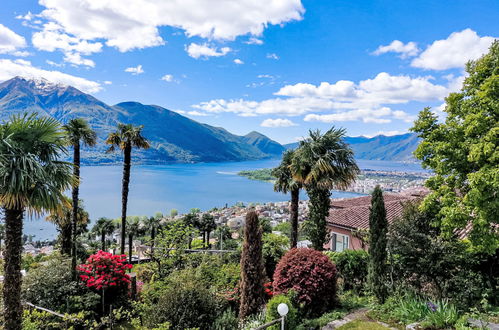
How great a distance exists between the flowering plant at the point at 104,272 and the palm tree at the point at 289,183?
757 centimetres

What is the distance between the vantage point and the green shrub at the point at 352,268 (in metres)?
11.0

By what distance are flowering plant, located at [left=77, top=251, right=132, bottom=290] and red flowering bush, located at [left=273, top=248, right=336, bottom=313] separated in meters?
6.29

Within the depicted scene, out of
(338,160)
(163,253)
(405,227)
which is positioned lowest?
(163,253)

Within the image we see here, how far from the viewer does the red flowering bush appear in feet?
28.9

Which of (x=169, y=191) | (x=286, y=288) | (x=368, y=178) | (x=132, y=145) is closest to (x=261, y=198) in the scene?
(x=169, y=191)

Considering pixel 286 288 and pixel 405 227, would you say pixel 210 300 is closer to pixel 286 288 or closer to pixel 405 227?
pixel 286 288

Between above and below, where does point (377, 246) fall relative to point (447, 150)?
below

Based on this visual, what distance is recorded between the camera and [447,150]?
891 centimetres

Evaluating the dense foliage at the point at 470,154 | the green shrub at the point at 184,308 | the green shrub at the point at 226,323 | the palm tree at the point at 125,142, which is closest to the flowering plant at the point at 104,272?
the green shrub at the point at 184,308

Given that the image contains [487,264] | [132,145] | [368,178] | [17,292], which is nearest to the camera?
[17,292]

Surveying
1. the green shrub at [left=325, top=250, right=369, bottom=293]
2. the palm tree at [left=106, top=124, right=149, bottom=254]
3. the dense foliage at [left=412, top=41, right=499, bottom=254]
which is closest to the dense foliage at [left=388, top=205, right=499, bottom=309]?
the dense foliage at [left=412, top=41, right=499, bottom=254]

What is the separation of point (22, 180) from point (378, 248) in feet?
31.8

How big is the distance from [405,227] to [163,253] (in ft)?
31.4

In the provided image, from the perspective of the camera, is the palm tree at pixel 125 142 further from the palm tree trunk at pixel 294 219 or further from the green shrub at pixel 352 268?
the green shrub at pixel 352 268
